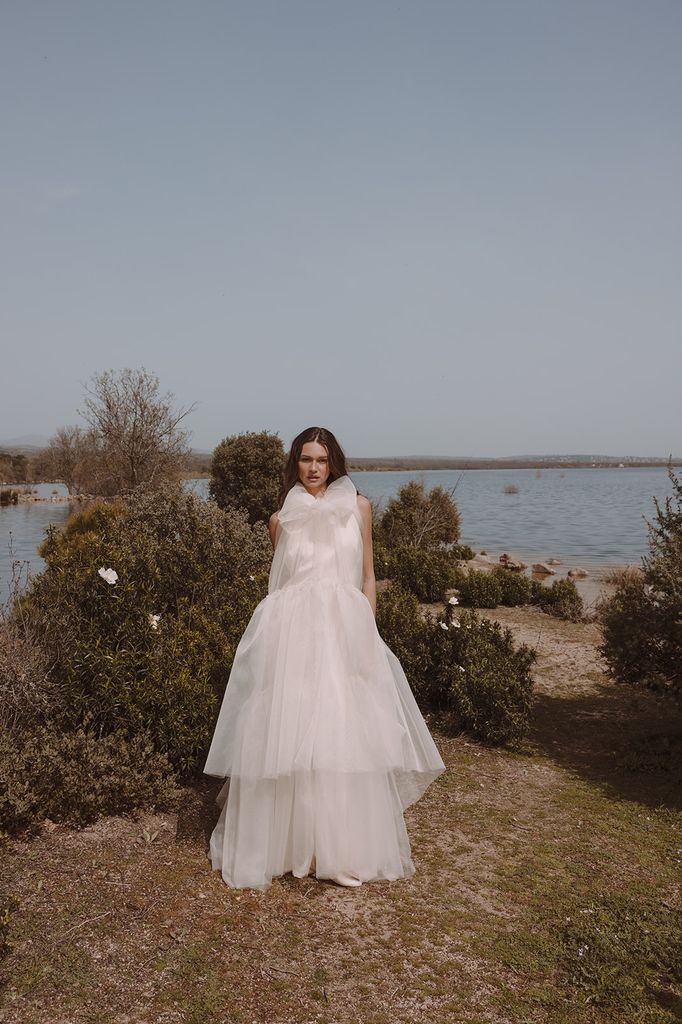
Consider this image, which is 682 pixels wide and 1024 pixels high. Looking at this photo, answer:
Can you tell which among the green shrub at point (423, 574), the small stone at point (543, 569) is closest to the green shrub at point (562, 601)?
the green shrub at point (423, 574)

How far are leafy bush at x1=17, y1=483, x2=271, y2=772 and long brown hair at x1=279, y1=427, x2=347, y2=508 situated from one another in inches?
63.6

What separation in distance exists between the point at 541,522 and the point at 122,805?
38.1 metres

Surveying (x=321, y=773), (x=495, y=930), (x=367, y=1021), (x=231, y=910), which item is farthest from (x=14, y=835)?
(x=495, y=930)

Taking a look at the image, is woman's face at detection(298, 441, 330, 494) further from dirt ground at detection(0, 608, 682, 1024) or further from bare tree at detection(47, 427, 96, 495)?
bare tree at detection(47, 427, 96, 495)

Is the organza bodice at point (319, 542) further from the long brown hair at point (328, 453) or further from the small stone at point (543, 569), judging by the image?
the small stone at point (543, 569)

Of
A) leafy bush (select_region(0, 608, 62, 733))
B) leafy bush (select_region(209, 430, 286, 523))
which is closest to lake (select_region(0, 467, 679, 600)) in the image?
leafy bush (select_region(209, 430, 286, 523))

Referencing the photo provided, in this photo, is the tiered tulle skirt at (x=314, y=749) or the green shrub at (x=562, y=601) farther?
the green shrub at (x=562, y=601)

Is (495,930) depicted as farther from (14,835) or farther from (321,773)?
(14,835)

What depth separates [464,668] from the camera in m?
7.39

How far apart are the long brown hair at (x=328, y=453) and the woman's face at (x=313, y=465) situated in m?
0.03

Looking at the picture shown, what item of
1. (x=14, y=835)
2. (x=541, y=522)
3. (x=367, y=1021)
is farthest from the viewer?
(x=541, y=522)

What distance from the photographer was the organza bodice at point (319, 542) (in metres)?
4.44

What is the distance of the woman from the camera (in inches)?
157

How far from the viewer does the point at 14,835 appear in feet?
14.3
